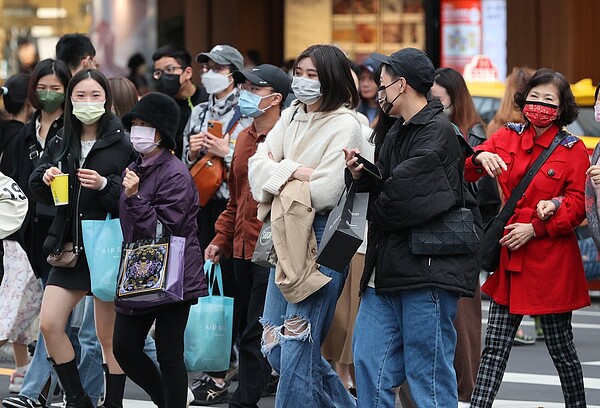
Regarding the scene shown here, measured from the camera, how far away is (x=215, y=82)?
9469 mm

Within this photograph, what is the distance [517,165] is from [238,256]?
1.76 m

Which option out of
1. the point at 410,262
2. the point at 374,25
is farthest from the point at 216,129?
the point at 374,25

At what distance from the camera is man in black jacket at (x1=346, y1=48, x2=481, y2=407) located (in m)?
6.18

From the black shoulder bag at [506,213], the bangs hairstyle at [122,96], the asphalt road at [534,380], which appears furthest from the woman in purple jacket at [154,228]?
the bangs hairstyle at [122,96]

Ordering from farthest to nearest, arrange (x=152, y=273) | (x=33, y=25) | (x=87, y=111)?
(x=33, y=25) → (x=87, y=111) → (x=152, y=273)

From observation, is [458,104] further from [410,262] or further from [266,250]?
[410,262]

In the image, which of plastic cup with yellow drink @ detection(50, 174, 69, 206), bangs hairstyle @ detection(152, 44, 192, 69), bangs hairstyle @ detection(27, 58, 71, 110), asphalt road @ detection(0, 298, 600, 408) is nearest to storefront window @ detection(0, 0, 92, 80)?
bangs hairstyle @ detection(152, 44, 192, 69)

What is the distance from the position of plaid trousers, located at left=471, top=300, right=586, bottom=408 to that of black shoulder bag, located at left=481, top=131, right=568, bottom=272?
31 cm

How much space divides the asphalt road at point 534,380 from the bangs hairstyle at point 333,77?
245 centimetres

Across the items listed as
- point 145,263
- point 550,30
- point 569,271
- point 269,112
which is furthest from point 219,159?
point 550,30

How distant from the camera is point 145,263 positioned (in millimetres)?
7094

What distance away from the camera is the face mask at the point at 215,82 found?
31.1ft

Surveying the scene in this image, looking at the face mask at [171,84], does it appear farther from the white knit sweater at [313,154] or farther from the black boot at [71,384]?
the white knit sweater at [313,154]

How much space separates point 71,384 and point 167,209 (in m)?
1.35
